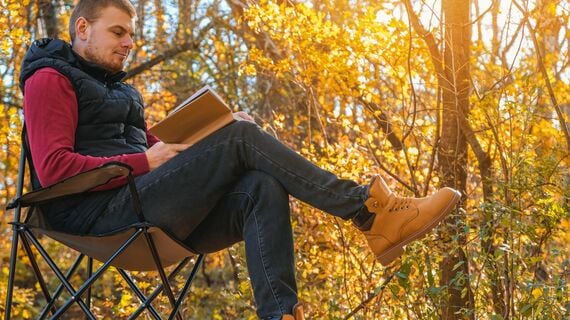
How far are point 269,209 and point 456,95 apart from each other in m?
1.40

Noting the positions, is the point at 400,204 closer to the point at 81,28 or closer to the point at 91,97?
the point at 91,97

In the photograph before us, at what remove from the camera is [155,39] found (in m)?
8.39

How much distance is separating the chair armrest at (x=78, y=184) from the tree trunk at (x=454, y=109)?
1.45 meters

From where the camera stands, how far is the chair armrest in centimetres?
236

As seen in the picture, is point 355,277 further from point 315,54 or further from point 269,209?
point 269,209

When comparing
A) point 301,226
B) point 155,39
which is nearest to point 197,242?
point 301,226

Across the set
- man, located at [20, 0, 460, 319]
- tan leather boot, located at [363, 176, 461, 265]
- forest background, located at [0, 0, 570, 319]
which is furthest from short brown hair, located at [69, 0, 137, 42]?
forest background, located at [0, 0, 570, 319]

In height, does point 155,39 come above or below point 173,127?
above

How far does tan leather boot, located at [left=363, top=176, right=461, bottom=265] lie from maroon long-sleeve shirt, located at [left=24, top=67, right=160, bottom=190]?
2.11 ft

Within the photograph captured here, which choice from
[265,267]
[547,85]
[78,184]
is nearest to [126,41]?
[78,184]

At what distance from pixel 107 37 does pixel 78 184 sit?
0.50 meters

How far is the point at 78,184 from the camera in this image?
2445 mm

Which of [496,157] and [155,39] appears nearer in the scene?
[496,157]

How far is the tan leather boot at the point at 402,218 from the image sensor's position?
7.98 feet
